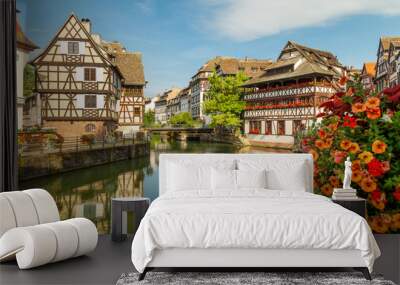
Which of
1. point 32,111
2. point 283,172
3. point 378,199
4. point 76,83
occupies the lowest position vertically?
point 378,199

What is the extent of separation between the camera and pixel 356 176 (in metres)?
5.05

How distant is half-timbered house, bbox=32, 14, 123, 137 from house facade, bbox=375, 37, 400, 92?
3.25 m

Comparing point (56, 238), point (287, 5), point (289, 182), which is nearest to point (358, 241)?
point (289, 182)

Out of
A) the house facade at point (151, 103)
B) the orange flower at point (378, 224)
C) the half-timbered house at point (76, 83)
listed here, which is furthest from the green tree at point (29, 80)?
the orange flower at point (378, 224)

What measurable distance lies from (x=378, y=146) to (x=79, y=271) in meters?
2.83

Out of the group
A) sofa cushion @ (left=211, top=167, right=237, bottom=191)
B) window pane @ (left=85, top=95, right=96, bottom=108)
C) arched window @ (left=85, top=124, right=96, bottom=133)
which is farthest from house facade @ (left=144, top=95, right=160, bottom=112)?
sofa cushion @ (left=211, top=167, right=237, bottom=191)

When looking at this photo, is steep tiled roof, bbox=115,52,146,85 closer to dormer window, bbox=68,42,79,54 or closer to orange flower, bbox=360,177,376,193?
dormer window, bbox=68,42,79,54

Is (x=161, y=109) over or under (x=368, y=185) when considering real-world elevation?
over

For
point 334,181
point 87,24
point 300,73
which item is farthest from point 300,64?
point 87,24

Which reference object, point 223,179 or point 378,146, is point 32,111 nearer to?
point 223,179

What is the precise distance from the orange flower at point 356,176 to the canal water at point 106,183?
1.82 m

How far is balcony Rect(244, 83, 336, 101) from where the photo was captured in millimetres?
6566

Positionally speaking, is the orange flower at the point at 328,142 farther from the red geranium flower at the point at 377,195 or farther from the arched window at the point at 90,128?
the arched window at the point at 90,128

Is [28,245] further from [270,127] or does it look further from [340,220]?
[270,127]
